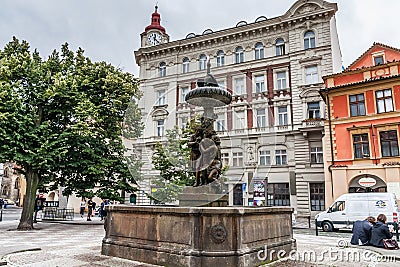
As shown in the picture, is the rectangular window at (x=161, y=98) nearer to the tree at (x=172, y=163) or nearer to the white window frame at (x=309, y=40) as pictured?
the tree at (x=172, y=163)

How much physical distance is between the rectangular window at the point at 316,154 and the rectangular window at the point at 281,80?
21.6 feet

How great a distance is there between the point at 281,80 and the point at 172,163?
2389cm

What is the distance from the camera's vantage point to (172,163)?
10.3m

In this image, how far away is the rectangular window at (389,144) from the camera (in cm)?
2383

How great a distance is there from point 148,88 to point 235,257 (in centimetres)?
601

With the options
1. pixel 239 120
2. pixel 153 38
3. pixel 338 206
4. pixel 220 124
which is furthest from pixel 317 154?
pixel 153 38

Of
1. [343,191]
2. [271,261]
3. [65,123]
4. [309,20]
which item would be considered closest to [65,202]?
[65,123]

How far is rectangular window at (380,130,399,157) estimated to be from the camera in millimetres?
23828

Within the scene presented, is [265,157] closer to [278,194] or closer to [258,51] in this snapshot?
[278,194]

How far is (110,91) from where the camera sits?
2089 centimetres

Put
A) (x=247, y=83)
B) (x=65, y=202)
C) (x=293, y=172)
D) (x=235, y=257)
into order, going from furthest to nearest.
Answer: (x=65, y=202) < (x=293, y=172) < (x=247, y=83) < (x=235, y=257)

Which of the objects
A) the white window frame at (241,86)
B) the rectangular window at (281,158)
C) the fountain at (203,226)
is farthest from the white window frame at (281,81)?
the fountain at (203,226)

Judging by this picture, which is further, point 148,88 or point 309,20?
point 309,20

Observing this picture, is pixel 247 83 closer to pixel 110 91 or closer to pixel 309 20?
pixel 110 91
